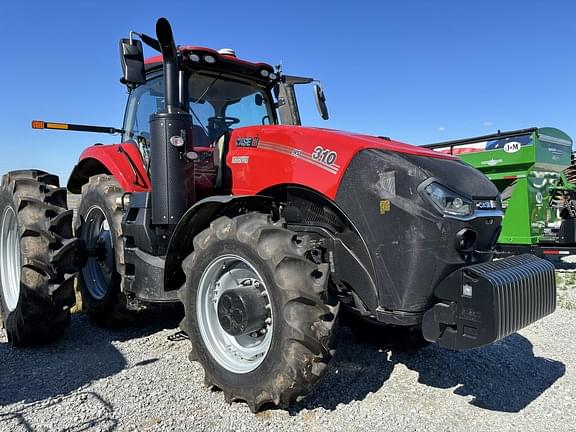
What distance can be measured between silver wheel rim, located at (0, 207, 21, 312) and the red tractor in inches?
0.8

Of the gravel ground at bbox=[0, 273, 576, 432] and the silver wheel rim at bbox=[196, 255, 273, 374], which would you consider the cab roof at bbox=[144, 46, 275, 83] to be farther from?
the gravel ground at bbox=[0, 273, 576, 432]

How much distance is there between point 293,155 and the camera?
11.2ft

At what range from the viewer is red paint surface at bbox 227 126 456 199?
3180 mm

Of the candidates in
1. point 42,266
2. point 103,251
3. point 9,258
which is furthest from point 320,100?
point 9,258

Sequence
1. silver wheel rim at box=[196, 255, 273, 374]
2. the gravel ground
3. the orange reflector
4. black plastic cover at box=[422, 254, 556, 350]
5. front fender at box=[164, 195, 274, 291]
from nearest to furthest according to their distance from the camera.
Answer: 1. black plastic cover at box=[422, 254, 556, 350]
2. the gravel ground
3. silver wheel rim at box=[196, 255, 273, 374]
4. front fender at box=[164, 195, 274, 291]
5. the orange reflector

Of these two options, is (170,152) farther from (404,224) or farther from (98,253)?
(404,224)

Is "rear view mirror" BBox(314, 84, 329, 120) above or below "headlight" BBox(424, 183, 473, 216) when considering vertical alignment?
above

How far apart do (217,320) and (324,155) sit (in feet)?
4.52

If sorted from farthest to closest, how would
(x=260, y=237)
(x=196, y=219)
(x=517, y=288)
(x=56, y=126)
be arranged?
(x=56, y=126) < (x=196, y=219) < (x=260, y=237) < (x=517, y=288)

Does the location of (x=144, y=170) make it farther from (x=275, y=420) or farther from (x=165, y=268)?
(x=275, y=420)

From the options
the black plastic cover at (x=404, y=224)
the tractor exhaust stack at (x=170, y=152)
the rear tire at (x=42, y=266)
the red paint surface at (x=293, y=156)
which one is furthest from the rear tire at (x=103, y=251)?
the black plastic cover at (x=404, y=224)

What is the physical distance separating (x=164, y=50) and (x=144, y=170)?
1300 mm

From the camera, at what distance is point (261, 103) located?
15.7 ft

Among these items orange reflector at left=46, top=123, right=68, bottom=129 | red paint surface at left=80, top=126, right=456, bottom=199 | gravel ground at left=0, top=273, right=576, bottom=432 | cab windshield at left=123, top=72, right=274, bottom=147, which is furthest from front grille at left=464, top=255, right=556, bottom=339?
orange reflector at left=46, top=123, right=68, bottom=129
